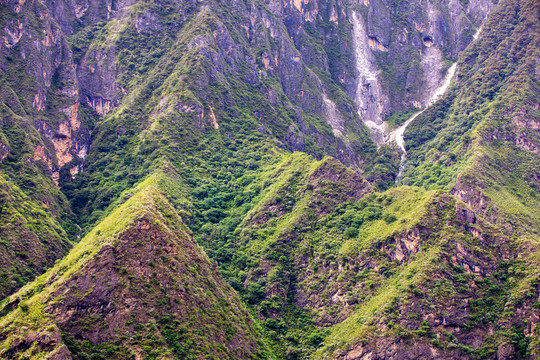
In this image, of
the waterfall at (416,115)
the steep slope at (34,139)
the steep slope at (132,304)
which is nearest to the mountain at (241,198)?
the steep slope at (132,304)

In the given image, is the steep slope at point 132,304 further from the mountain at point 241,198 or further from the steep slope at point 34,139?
the steep slope at point 34,139

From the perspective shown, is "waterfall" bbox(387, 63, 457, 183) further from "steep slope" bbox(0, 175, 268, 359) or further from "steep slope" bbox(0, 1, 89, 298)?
"steep slope" bbox(0, 175, 268, 359)

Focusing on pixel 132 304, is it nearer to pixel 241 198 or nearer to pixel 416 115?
pixel 241 198

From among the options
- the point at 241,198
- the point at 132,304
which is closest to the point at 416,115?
the point at 241,198

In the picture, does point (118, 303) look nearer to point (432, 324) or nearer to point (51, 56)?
point (432, 324)

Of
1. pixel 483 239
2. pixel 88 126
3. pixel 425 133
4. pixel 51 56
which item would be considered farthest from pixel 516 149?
pixel 51 56
